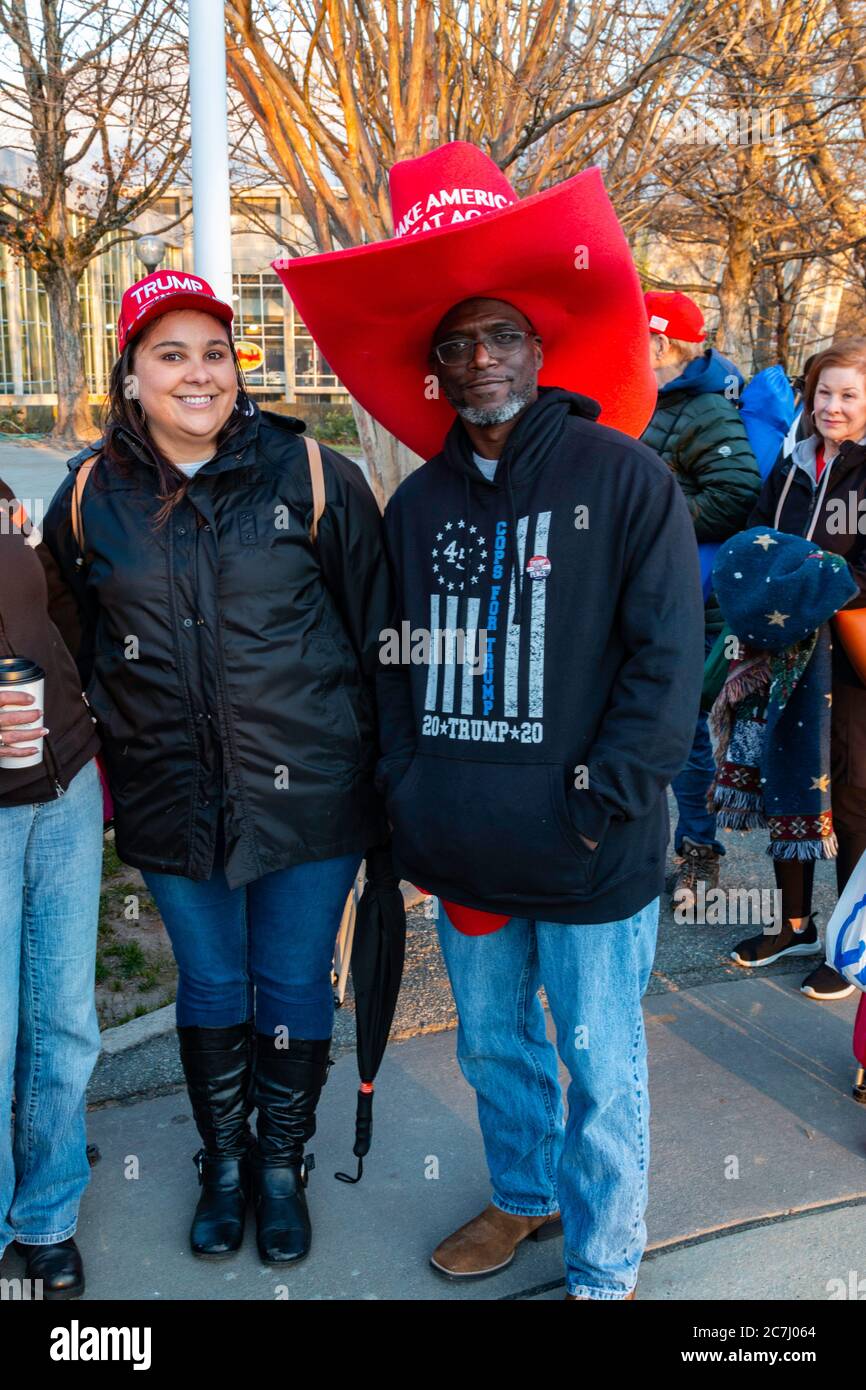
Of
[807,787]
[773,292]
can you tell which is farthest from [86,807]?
[773,292]

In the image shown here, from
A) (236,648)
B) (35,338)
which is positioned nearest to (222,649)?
(236,648)

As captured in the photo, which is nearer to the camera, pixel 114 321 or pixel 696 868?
pixel 696 868

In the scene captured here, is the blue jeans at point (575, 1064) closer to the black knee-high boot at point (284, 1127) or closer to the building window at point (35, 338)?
the black knee-high boot at point (284, 1127)

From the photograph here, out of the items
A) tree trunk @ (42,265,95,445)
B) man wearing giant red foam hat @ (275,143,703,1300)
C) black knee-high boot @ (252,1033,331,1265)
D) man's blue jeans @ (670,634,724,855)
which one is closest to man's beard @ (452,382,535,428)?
man wearing giant red foam hat @ (275,143,703,1300)

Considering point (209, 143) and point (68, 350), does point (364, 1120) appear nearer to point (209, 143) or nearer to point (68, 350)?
point (209, 143)

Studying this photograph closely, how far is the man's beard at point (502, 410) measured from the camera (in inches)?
88.9

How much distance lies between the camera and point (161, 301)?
2.50 metres

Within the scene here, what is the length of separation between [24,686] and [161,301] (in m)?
0.87

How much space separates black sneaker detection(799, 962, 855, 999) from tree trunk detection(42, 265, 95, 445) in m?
19.0

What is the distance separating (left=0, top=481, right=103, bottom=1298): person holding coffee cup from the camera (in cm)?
242

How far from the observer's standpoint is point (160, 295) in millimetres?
2516

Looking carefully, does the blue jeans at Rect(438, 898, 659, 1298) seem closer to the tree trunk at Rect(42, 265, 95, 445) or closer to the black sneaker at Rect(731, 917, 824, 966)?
the black sneaker at Rect(731, 917, 824, 966)

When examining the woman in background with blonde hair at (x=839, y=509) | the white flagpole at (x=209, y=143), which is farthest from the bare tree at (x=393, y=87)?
the woman in background with blonde hair at (x=839, y=509)
